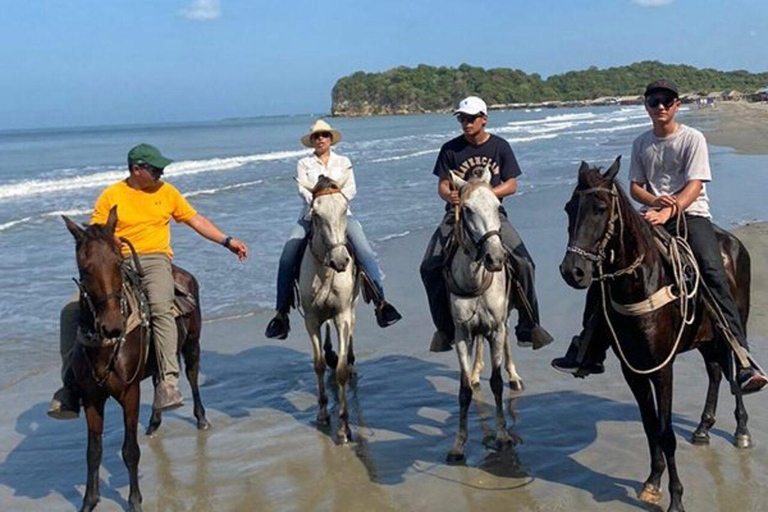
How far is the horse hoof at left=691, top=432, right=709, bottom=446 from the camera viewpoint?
5.89 metres

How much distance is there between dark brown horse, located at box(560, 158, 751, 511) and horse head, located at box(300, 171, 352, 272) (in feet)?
6.61

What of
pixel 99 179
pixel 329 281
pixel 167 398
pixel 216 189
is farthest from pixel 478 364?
pixel 99 179

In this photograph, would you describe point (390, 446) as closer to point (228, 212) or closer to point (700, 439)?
point (700, 439)

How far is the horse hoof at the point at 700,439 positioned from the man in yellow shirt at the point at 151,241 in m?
3.96

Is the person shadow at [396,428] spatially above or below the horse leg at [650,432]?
below

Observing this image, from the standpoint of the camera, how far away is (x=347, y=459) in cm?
618

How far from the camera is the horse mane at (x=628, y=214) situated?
4.56 metres

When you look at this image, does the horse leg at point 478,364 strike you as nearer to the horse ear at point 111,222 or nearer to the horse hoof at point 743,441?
the horse hoof at point 743,441

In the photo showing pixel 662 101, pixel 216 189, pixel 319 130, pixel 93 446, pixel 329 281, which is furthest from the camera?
pixel 216 189

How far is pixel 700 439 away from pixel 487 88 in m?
170

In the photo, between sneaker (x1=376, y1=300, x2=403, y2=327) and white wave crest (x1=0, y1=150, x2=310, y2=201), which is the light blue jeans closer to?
sneaker (x1=376, y1=300, x2=403, y2=327)

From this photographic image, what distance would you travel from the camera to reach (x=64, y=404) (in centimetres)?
531

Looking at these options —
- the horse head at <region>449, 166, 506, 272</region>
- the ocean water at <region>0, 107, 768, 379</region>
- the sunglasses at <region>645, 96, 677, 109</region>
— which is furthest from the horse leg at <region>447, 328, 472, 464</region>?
the ocean water at <region>0, 107, 768, 379</region>

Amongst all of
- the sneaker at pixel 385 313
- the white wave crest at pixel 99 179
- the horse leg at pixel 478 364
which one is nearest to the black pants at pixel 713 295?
the horse leg at pixel 478 364
